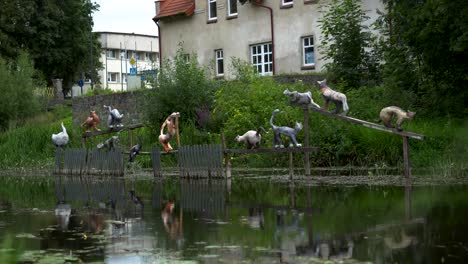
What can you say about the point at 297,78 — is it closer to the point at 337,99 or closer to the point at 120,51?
the point at 337,99

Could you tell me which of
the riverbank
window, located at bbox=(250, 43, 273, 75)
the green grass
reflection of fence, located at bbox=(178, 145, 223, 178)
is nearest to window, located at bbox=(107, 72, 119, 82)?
window, located at bbox=(250, 43, 273, 75)

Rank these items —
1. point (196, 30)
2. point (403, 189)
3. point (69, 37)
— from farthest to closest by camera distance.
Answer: point (69, 37) → point (196, 30) → point (403, 189)

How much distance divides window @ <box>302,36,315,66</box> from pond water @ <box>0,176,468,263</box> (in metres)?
24.5

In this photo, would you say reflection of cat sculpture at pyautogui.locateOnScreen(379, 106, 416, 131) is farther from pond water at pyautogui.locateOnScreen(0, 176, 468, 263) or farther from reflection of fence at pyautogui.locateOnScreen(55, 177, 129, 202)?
reflection of fence at pyautogui.locateOnScreen(55, 177, 129, 202)

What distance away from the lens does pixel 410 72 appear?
1026 inches

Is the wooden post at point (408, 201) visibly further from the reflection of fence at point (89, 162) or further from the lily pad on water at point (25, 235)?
the reflection of fence at point (89, 162)

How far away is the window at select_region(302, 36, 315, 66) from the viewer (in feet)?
145

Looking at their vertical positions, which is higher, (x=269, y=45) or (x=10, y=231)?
(x=269, y=45)

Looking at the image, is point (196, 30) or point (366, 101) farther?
point (196, 30)

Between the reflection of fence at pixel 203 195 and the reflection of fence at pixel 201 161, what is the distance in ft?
1.46

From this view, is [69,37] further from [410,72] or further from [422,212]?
[422,212]

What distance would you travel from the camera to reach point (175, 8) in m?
52.0

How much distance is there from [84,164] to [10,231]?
581 inches

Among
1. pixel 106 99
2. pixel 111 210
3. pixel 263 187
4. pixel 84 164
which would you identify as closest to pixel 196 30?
pixel 106 99
